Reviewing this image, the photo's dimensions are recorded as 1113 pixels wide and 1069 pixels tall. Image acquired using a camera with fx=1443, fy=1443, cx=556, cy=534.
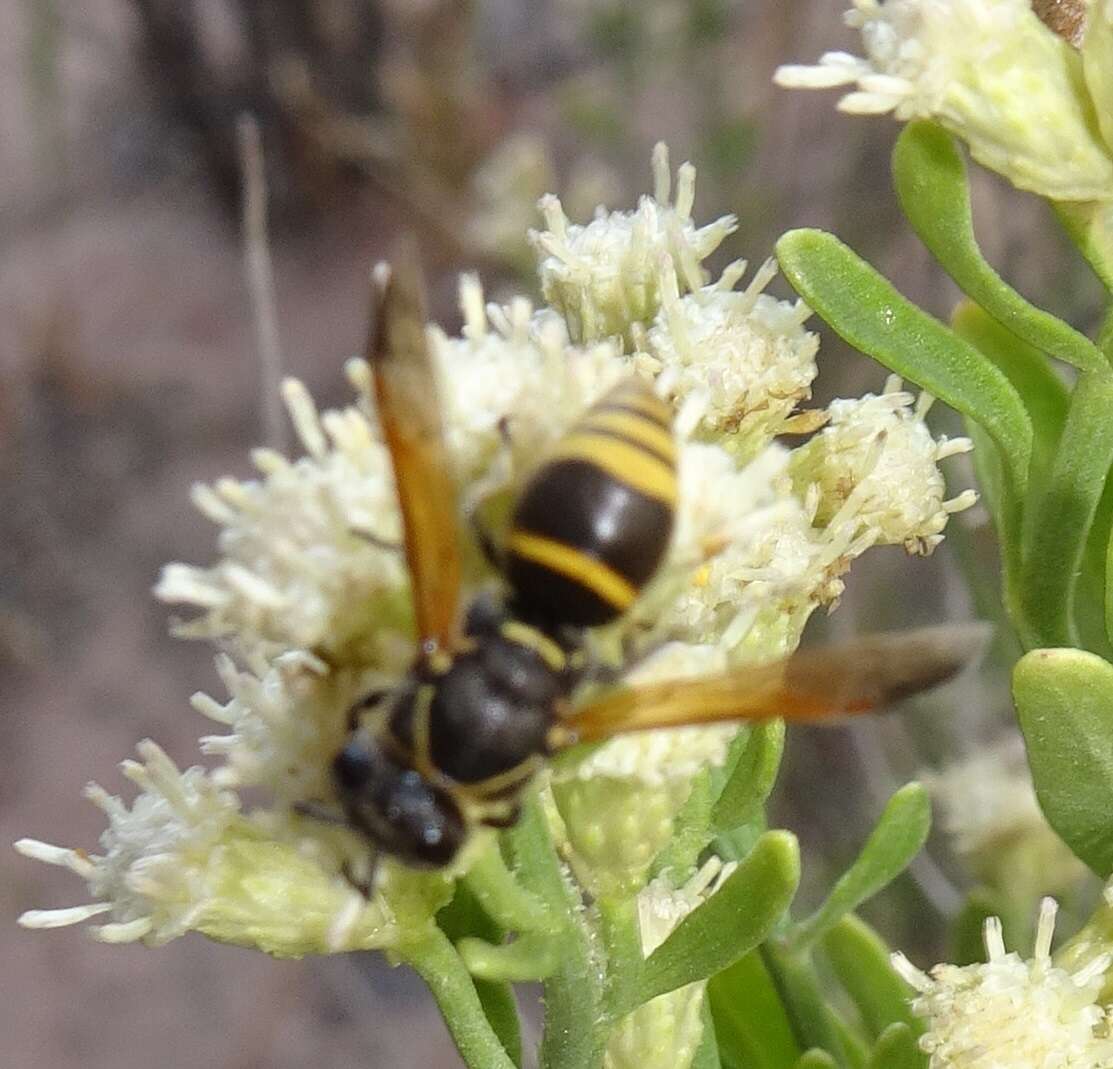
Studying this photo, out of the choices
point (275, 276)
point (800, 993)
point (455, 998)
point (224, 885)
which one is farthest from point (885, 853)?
point (275, 276)

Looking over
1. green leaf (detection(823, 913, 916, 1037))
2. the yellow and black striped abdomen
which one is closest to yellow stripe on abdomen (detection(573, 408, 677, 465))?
the yellow and black striped abdomen

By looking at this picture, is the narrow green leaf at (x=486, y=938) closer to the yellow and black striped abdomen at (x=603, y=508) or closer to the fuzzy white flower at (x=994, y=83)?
the yellow and black striped abdomen at (x=603, y=508)

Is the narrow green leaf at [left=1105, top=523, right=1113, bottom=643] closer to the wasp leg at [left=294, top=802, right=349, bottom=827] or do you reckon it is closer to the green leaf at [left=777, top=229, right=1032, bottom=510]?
the green leaf at [left=777, top=229, right=1032, bottom=510]

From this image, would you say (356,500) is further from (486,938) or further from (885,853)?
(885,853)

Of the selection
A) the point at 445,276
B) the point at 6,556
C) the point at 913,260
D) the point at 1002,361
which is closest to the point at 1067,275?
the point at 913,260

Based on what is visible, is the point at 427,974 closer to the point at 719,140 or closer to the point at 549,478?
the point at 549,478

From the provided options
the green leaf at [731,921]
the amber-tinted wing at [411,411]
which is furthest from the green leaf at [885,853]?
the amber-tinted wing at [411,411]
